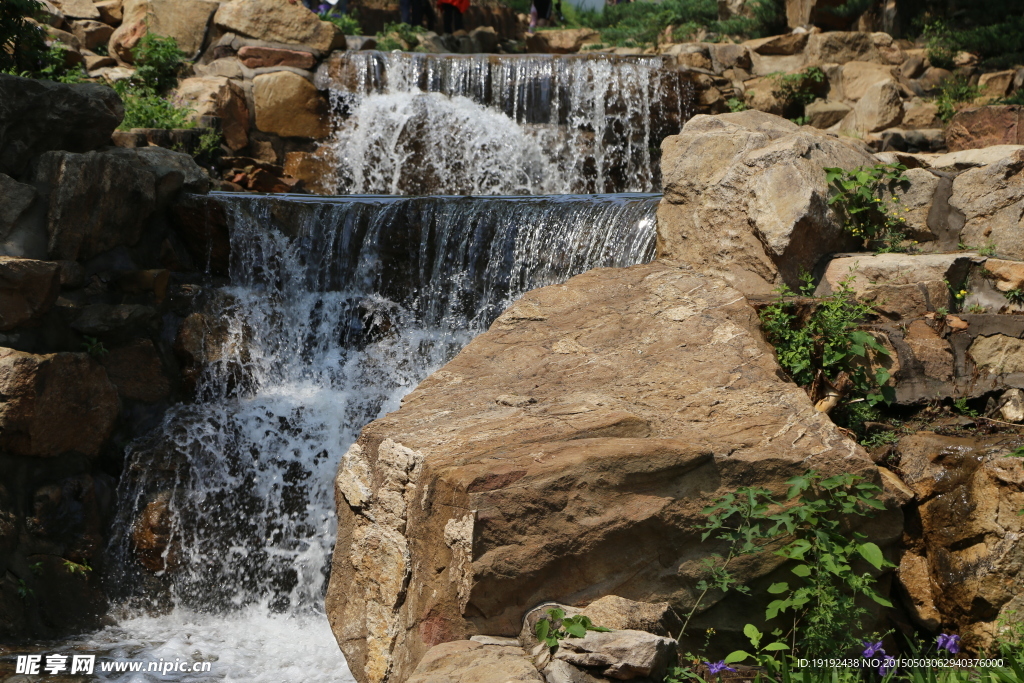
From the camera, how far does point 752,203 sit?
206 inches

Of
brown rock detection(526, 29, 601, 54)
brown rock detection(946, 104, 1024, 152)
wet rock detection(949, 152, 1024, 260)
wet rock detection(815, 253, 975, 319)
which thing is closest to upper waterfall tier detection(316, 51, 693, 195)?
brown rock detection(946, 104, 1024, 152)

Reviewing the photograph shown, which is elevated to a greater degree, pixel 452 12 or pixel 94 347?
pixel 452 12

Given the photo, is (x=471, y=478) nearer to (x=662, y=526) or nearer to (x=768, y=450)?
(x=662, y=526)

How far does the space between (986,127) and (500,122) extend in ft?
16.5

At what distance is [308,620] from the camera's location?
5441 millimetres

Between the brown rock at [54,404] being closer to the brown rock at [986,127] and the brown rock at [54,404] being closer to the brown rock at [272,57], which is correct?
the brown rock at [272,57]

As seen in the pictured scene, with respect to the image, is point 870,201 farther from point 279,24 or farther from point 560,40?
point 560,40

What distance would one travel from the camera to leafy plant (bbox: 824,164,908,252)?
525 centimetres

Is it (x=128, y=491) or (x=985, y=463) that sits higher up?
(x=985, y=463)

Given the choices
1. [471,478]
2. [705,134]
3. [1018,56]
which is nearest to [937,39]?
[1018,56]

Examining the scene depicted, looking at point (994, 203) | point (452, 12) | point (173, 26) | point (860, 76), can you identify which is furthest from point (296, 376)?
point (452, 12)

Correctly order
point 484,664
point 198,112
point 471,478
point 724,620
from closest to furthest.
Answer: point 484,664 < point 471,478 < point 724,620 < point 198,112

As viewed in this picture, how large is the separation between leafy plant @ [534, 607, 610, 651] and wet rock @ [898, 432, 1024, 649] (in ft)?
5.50

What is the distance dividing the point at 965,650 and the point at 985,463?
0.79 metres
